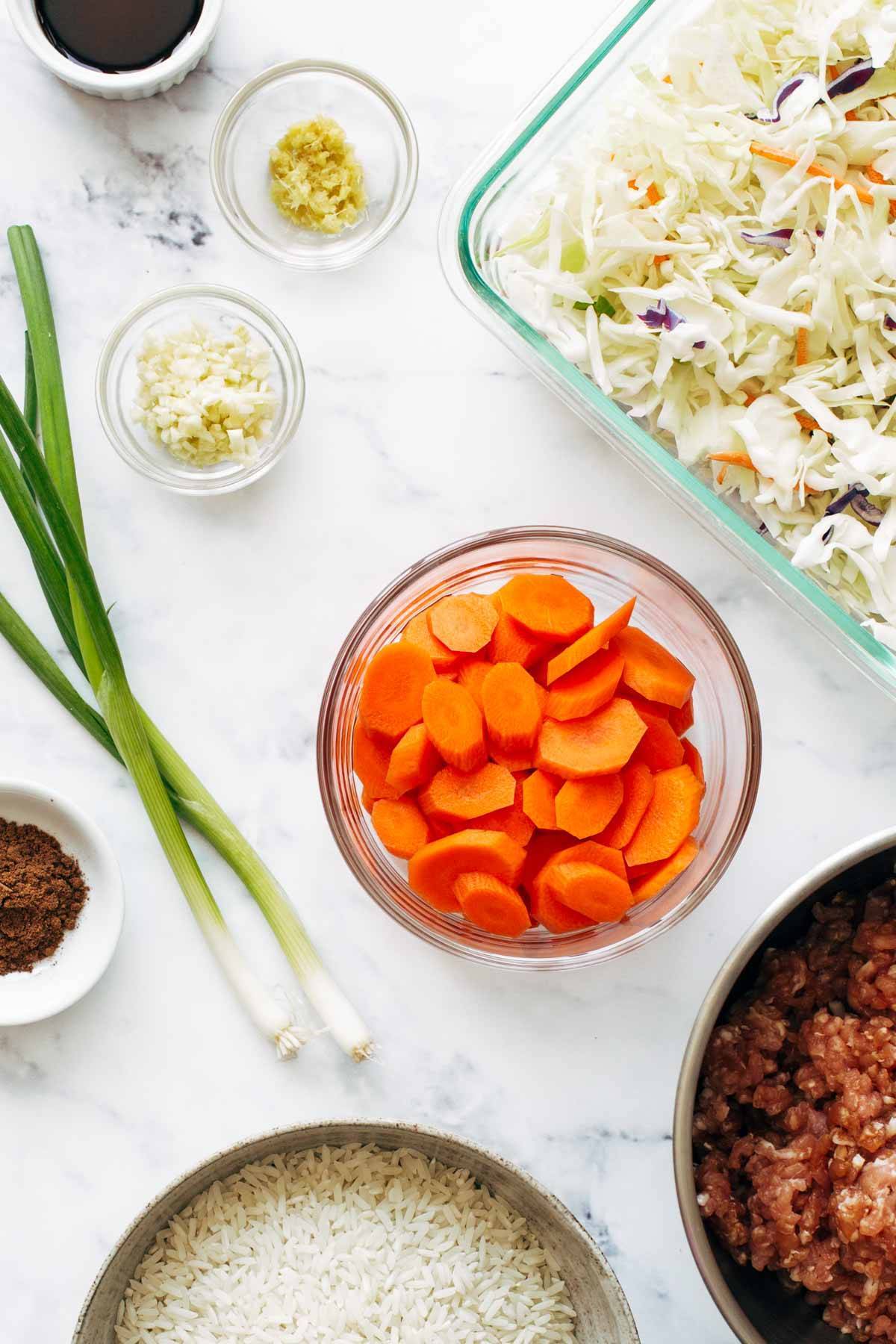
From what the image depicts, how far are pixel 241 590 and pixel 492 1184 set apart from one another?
3.04 ft

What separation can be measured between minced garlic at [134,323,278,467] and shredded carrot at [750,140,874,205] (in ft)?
2.38

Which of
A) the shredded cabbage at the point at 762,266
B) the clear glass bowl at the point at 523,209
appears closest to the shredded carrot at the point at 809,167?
the shredded cabbage at the point at 762,266

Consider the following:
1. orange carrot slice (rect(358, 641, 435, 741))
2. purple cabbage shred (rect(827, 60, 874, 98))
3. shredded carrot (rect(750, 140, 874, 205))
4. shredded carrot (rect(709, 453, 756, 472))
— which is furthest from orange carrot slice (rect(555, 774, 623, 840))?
purple cabbage shred (rect(827, 60, 874, 98))

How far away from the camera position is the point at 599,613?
1.72 meters

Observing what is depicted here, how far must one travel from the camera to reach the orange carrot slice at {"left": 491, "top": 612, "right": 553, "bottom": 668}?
5.09ft

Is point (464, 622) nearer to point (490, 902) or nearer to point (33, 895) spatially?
point (490, 902)

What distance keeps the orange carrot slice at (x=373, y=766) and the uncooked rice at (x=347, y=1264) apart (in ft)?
1.69

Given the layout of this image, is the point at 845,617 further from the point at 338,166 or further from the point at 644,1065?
the point at 338,166

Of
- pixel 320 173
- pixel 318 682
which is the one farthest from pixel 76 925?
pixel 320 173

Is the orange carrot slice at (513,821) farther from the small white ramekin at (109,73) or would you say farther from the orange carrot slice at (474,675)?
the small white ramekin at (109,73)

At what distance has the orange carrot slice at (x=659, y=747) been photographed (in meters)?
1.56

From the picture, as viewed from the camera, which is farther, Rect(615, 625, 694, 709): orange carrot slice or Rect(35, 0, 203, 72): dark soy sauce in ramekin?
Rect(35, 0, 203, 72): dark soy sauce in ramekin

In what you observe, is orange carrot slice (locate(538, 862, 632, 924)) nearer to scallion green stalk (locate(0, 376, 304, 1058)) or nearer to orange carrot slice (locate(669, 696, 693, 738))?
orange carrot slice (locate(669, 696, 693, 738))

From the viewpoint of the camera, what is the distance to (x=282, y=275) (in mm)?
1776
